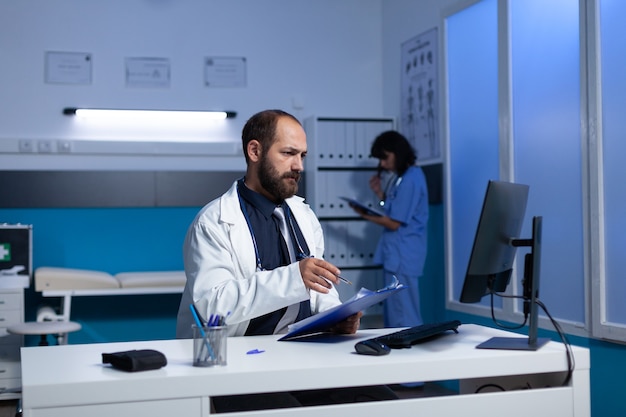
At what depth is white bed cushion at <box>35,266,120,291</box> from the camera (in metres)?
4.18

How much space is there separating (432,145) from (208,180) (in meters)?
1.47

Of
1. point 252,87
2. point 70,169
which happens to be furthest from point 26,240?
point 252,87

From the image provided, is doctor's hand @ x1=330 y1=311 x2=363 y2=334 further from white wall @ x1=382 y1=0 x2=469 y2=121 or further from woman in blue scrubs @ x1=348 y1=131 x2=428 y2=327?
white wall @ x1=382 y1=0 x2=469 y2=121

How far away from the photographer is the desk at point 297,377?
4.77ft

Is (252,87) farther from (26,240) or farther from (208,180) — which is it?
(26,240)

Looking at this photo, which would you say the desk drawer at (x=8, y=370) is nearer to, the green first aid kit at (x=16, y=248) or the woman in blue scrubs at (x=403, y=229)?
the green first aid kit at (x=16, y=248)

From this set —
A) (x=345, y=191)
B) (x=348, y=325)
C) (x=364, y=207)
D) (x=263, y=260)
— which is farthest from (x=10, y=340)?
(x=348, y=325)

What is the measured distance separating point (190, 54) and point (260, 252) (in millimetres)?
3127

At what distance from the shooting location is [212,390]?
1511mm

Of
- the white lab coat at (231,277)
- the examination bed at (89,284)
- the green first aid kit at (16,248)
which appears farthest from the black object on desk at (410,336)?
the green first aid kit at (16,248)

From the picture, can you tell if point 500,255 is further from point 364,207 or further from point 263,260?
point 364,207

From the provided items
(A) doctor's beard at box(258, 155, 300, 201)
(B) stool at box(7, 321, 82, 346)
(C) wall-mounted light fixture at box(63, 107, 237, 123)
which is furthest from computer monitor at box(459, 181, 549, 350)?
(C) wall-mounted light fixture at box(63, 107, 237, 123)

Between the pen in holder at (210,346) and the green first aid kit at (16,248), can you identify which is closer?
the pen in holder at (210,346)

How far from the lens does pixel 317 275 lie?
6.43 feet
